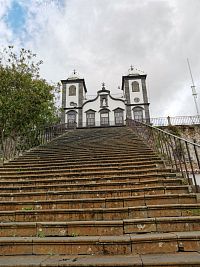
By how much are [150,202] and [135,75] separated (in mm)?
31968

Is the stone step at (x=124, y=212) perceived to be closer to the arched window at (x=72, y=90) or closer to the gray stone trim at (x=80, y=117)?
the gray stone trim at (x=80, y=117)

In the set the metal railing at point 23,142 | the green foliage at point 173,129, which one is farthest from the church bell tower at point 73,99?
the metal railing at point 23,142

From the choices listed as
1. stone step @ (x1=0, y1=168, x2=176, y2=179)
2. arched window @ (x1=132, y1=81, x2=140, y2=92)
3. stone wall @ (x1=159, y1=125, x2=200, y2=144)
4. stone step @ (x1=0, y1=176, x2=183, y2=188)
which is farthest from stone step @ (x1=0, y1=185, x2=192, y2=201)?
arched window @ (x1=132, y1=81, x2=140, y2=92)

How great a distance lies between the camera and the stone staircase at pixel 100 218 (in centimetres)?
316

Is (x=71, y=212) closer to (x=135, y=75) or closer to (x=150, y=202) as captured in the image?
(x=150, y=202)

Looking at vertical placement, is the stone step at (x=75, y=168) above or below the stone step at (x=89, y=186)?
above

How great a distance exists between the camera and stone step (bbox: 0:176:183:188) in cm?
535

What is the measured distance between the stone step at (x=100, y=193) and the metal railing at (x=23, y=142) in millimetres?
4725

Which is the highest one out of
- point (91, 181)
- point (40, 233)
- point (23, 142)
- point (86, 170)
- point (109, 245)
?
point (23, 142)

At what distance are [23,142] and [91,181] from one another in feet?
23.3

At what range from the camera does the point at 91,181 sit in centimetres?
595

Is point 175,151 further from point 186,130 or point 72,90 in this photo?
point 72,90

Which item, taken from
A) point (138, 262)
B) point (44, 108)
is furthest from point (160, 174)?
point (44, 108)

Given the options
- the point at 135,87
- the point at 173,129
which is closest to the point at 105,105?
the point at 135,87
